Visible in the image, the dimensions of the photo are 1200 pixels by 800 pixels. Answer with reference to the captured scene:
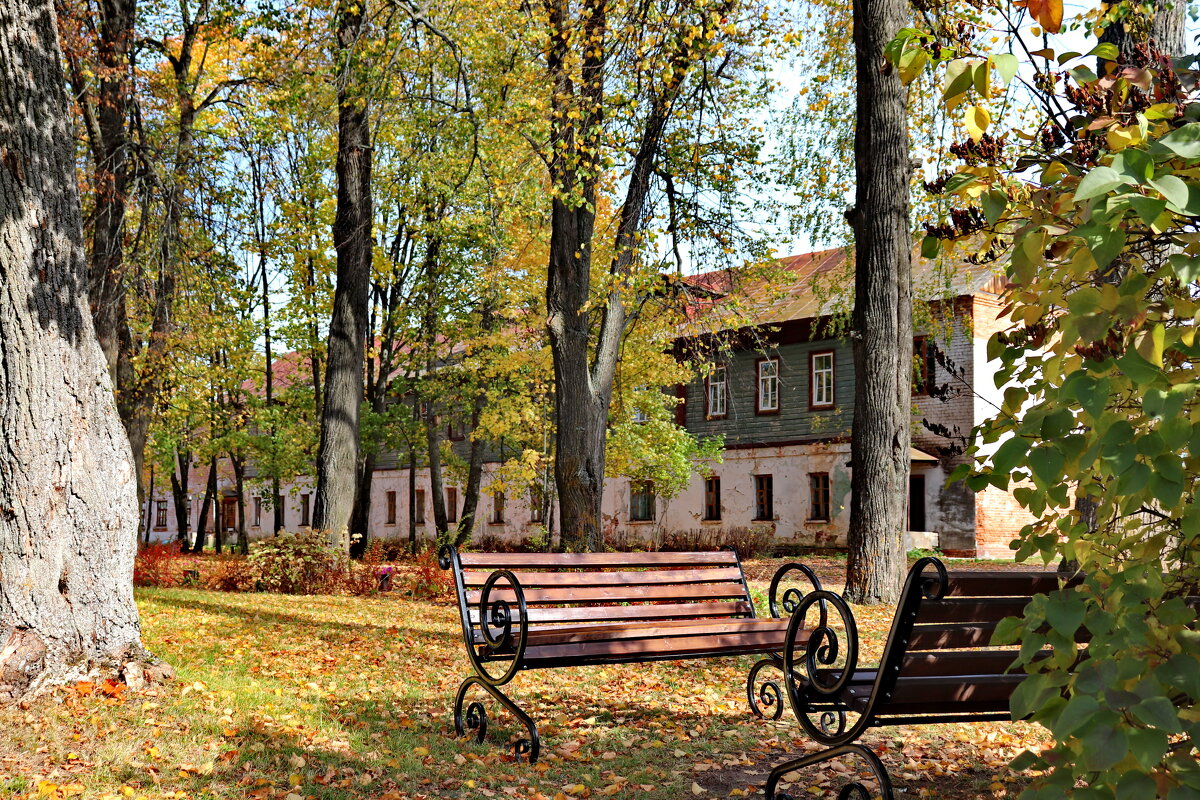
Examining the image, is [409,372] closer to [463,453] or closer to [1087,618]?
[463,453]

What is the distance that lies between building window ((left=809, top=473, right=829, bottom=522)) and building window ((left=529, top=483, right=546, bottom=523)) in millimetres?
7347

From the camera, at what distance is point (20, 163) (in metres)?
6.41

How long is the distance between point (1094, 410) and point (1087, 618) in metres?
0.39

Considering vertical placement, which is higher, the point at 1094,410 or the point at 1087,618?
the point at 1094,410

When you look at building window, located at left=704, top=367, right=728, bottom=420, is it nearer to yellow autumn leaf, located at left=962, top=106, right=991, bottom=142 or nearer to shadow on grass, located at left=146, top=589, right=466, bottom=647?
shadow on grass, located at left=146, top=589, right=466, bottom=647

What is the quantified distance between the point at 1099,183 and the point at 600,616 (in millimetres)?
5232

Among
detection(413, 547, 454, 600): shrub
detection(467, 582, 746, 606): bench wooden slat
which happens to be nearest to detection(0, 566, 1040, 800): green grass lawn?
detection(467, 582, 746, 606): bench wooden slat

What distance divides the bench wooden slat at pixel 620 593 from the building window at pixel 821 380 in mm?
22898

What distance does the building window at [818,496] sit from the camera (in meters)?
28.5

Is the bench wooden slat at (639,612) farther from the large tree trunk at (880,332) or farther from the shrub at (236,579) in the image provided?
the shrub at (236,579)

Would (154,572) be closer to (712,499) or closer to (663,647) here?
(663,647)

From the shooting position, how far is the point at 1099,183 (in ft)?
5.25

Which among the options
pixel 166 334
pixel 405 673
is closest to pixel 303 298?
pixel 166 334

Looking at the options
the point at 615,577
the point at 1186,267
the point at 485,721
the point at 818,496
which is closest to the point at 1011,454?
the point at 1186,267
